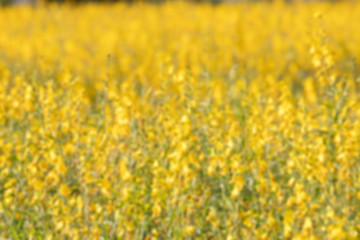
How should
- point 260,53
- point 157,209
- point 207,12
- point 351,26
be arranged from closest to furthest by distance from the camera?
point 157,209 < point 260,53 < point 351,26 < point 207,12

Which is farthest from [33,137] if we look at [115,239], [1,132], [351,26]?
[351,26]

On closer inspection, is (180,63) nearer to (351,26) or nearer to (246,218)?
(351,26)

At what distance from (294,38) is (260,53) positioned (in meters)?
0.82

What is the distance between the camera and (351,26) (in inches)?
361

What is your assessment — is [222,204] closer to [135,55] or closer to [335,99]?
[335,99]

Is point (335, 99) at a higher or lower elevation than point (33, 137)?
higher

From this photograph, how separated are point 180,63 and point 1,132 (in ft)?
12.8

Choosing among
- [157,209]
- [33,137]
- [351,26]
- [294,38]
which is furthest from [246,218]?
[351,26]

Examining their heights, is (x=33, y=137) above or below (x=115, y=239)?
above

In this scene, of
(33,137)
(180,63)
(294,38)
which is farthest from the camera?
(294,38)

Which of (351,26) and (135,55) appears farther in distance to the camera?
(351,26)

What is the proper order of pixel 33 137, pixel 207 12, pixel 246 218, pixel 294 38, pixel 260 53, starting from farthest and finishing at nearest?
pixel 207 12, pixel 294 38, pixel 260 53, pixel 33 137, pixel 246 218

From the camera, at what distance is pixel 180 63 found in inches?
282

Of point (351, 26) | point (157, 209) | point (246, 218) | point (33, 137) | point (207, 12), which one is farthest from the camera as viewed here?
point (207, 12)
